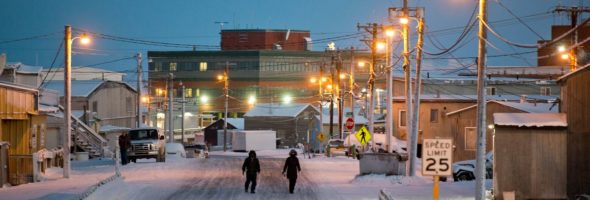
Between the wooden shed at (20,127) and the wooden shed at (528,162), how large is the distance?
54.3 ft

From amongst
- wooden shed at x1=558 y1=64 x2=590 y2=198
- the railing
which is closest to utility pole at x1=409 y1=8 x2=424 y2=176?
wooden shed at x1=558 y1=64 x2=590 y2=198

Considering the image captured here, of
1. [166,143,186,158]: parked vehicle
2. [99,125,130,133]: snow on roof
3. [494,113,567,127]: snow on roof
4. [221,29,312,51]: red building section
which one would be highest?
[221,29,312,51]: red building section

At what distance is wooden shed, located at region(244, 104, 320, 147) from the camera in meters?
104

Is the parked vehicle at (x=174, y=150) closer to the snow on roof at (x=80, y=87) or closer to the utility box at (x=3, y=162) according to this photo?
the snow on roof at (x=80, y=87)

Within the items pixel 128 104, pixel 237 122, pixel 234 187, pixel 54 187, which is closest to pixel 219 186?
pixel 234 187

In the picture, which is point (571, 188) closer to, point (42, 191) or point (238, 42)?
point (42, 191)

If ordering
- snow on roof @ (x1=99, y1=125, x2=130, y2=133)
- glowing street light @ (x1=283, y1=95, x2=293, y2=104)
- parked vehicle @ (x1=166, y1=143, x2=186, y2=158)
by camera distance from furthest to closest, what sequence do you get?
glowing street light @ (x1=283, y1=95, x2=293, y2=104), snow on roof @ (x1=99, y1=125, x2=130, y2=133), parked vehicle @ (x1=166, y1=143, x2=186, y2=158)

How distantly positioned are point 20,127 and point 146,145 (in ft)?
37.6

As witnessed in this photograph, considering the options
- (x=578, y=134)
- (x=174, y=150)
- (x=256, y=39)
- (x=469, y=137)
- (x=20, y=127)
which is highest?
(x=256, y=39)

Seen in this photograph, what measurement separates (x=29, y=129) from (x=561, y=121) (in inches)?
887

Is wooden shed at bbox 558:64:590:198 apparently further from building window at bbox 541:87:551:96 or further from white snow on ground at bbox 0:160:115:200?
building window at bbox 541:87:551:96

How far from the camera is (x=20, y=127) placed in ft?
124

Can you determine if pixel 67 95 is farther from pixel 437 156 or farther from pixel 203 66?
pixel 203 66

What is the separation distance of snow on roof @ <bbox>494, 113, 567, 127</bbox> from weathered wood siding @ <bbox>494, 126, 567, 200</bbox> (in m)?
0.16
